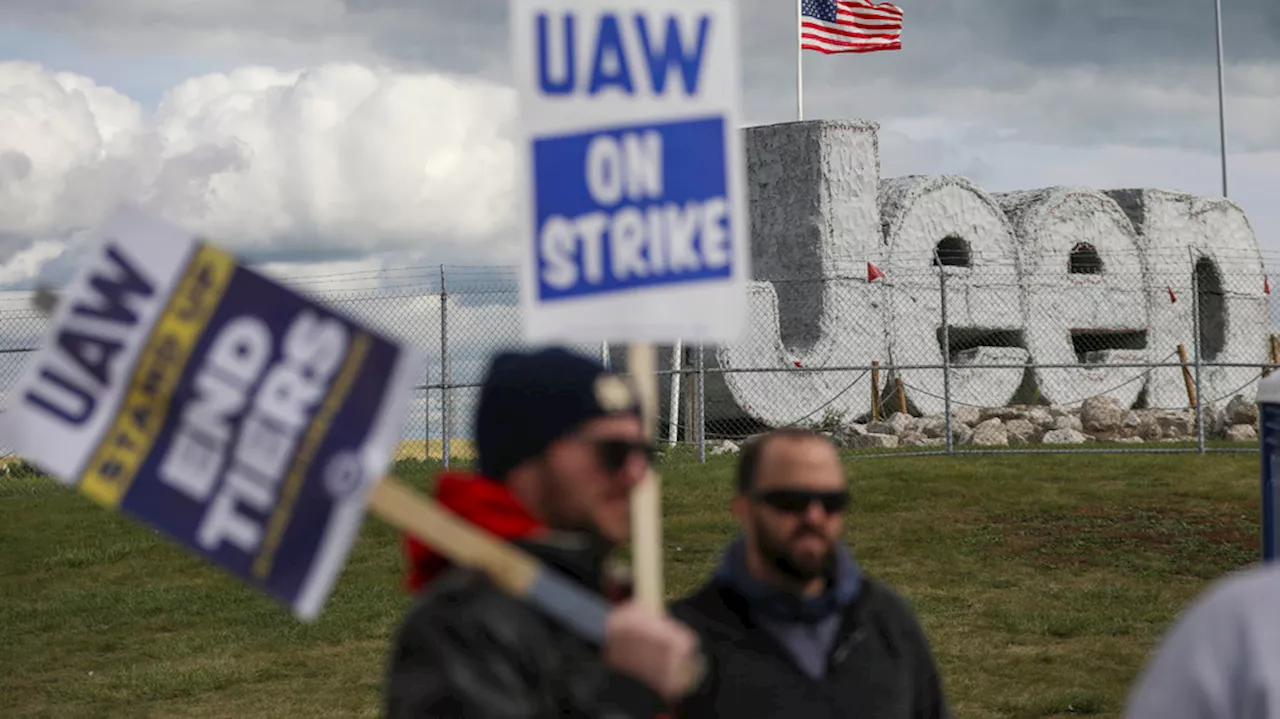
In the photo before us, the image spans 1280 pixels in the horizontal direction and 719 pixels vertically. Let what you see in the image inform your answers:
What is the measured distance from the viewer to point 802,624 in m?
3.62

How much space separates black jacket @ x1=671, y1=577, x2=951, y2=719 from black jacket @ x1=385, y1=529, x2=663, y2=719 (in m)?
1.27

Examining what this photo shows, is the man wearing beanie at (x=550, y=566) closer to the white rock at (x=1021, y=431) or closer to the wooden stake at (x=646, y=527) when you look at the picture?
the wooden stake at (x=646, y=527)

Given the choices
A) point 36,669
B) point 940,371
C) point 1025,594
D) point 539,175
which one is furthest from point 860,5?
point 539,175

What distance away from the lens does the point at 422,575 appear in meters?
2.49

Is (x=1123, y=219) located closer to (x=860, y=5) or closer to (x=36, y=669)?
(x=860, y=5)

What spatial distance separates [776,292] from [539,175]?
1872cm

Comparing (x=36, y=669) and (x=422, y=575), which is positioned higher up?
(x=422, y=575)

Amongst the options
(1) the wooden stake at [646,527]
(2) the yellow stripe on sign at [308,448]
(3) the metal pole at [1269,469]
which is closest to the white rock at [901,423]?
(3) the metal pole at [1269,469]

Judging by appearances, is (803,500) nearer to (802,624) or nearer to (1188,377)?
(802,624)

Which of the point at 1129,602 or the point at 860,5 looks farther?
the point at 860,5

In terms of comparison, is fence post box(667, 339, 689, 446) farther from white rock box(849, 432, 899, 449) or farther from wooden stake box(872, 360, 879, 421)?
wooden stake box(872, 360, 879, 421)

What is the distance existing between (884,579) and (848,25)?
38.3ft

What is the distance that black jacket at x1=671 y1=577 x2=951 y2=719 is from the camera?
11.5ft

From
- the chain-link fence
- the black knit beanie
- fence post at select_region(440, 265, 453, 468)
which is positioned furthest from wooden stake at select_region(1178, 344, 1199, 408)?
the black knit beanie
